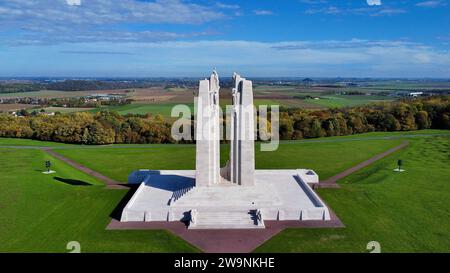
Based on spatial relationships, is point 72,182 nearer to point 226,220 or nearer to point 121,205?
point 121,205

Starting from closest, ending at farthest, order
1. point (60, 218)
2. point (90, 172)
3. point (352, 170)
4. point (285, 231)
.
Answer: point (285, 231), point (60, 218), point (352, 170), point (90, 172)

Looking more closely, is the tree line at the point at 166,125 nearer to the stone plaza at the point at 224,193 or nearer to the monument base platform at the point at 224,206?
the stone plaza at the point at 224,193

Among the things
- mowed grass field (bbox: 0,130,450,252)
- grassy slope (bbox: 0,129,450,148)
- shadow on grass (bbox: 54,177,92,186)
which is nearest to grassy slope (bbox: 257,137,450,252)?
mowed grass field (bbox: 0,130,450,252)

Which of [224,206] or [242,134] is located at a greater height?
[242,134]

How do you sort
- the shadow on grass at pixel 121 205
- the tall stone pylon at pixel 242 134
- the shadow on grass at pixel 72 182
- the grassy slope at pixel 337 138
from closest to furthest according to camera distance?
1. the shadow on grass at pixel 121 205
2. the tall stone pylon at pixel 242 134
3. the shadow on grass at pixel 72 182
4. the grassy slope at pixel 337 138

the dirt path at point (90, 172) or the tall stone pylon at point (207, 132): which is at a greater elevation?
the tall stone pylon at point (207, 132)

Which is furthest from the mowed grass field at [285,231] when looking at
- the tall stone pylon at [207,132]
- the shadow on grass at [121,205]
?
the tall stone pylon at [207,132]

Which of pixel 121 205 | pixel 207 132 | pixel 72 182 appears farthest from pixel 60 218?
pixel 207 132
